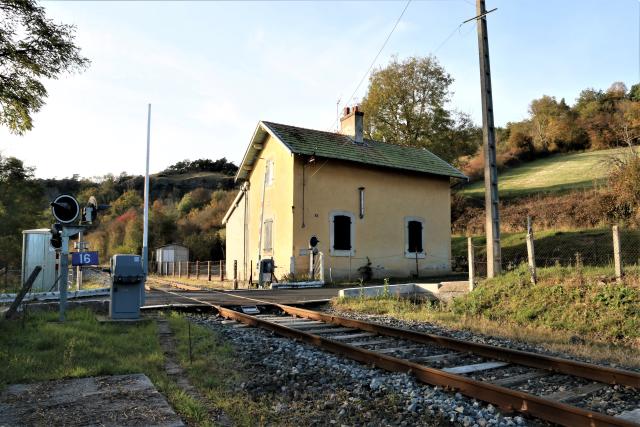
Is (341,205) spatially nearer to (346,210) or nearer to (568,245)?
(346,210)

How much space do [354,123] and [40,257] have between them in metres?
14.9

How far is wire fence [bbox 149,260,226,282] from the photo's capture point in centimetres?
2885

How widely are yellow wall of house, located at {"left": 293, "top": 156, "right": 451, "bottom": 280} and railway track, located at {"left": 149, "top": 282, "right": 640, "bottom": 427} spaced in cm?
1298

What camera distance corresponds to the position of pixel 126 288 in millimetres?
9031

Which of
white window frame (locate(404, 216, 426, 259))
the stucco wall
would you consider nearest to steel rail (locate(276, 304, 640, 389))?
white window frame (locate(404, 216, 426, 259))

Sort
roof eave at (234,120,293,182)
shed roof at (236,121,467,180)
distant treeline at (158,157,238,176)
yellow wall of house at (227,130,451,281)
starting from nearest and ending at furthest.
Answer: yellow wall of house at (227,130,451,281) → shed roof at (236,121,467,180) → roof eave at (234,120,293,182) → distant treeline at (158,157,238,176)

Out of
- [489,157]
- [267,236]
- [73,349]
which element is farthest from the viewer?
[267,236]

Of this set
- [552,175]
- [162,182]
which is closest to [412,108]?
[552,175]

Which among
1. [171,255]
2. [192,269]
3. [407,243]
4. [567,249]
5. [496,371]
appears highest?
[407,243]

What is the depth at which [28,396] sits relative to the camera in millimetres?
4527

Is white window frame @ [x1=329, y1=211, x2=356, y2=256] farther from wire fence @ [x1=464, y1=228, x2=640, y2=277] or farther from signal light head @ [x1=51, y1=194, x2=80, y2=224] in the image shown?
signal light head @ [x1=51, y1=194, x2=80, y2=224]

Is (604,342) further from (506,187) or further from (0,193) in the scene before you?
(506,187)

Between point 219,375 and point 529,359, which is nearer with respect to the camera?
point 219,375

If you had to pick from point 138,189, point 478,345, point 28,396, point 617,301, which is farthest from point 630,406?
point 138,189
